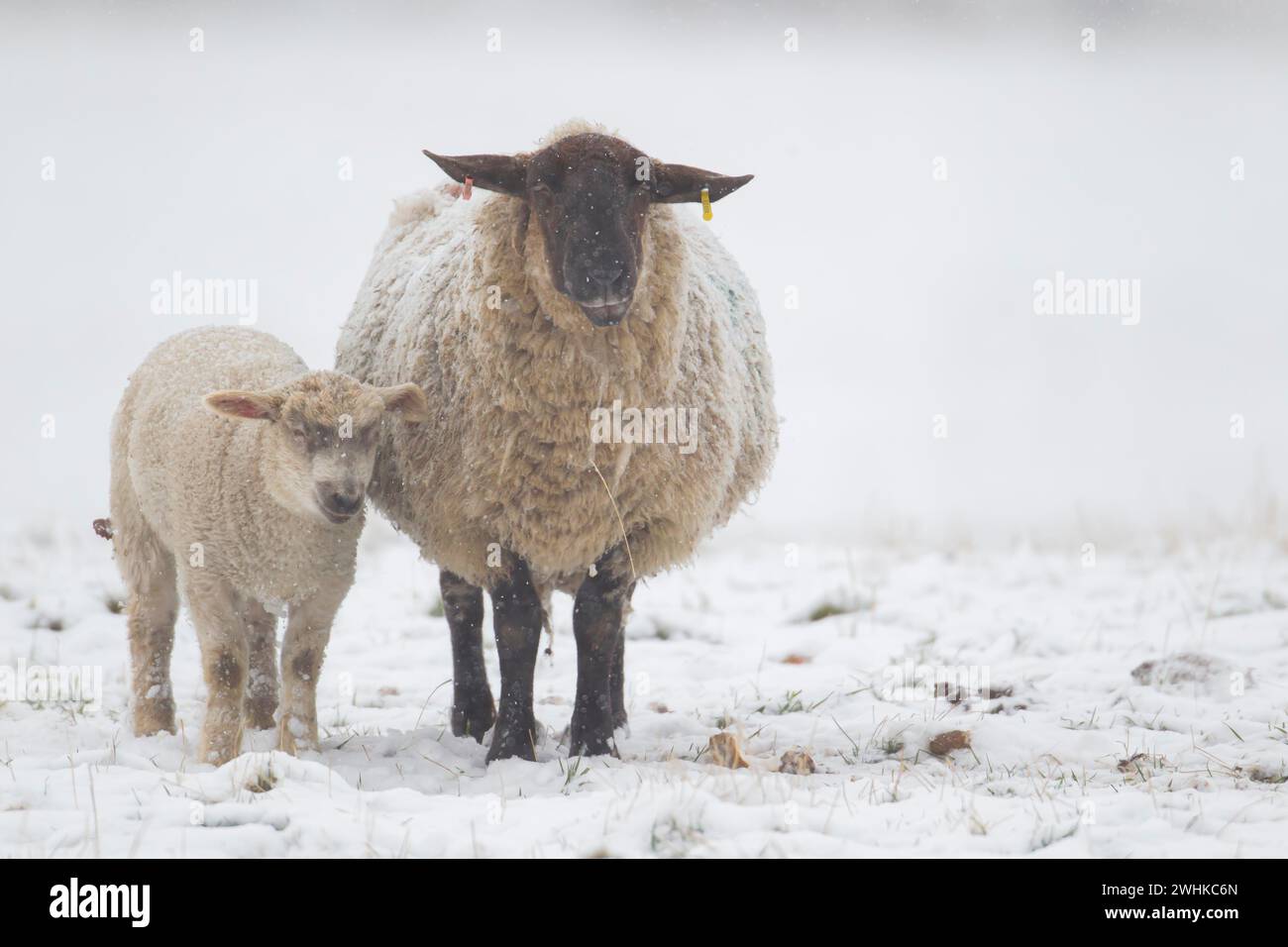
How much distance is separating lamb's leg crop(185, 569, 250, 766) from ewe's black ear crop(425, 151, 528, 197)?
1817mm

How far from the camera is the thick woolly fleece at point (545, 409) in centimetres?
473

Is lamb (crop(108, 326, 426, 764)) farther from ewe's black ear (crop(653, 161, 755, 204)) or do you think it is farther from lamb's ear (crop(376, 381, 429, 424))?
ewe's black ear (crop(653, 161, 755, 204))

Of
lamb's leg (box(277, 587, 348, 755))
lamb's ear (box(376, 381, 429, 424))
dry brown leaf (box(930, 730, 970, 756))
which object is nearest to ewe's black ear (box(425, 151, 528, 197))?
lamb's ear (box(376, 381, 429, 424))

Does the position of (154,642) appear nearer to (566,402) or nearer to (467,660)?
(467,660)

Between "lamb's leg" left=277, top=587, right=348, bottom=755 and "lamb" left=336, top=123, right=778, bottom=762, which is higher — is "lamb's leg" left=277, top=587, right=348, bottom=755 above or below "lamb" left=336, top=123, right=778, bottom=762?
below

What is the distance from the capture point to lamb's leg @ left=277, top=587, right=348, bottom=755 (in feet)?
15.6

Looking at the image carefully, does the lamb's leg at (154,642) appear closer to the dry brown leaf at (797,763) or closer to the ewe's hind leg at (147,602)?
the ewe's hind leg at (147,602)

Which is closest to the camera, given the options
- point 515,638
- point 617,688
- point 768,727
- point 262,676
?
point 515,638

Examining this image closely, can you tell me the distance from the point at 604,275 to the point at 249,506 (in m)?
1.63

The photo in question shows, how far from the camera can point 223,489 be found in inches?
185

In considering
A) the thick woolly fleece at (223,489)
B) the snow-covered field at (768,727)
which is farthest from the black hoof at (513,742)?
the thick woolly fleece at (223,489)

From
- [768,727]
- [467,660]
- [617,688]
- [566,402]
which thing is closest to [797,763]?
[768,727]

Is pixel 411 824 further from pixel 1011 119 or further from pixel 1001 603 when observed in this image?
pixel 1011 119
